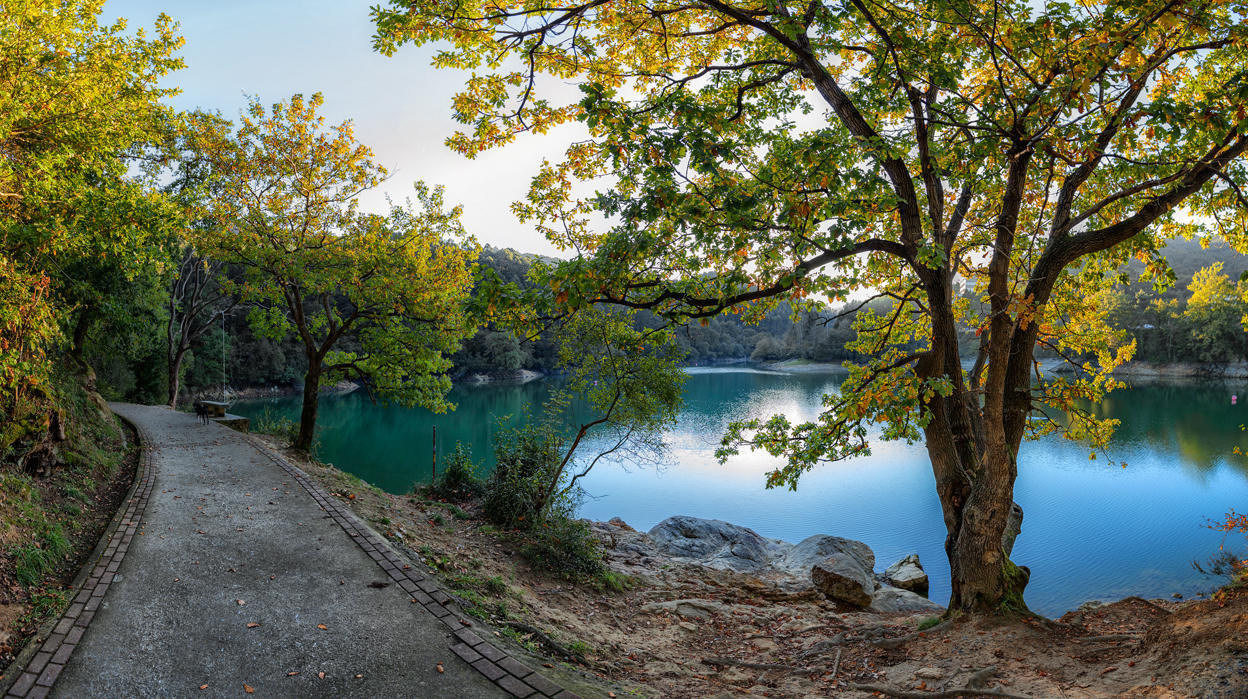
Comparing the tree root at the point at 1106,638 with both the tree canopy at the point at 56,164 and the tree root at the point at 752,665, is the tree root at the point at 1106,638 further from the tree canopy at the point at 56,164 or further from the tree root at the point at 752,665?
the tree canopy at the point at 56,164

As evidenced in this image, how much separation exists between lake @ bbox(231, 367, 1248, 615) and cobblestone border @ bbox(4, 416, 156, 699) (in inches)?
335

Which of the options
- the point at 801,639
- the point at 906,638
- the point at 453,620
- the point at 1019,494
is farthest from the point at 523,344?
the point at 453,620

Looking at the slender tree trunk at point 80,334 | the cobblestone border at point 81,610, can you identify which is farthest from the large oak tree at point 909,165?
the slender tree trunk at point 80,334

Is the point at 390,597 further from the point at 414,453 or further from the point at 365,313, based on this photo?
the point at 414,453

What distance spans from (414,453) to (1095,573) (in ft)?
66.3

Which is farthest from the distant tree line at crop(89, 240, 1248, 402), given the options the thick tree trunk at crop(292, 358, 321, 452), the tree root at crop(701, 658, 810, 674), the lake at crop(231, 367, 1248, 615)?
the tree root at crop(701, 658, 810, 674)

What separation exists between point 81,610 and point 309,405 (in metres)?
8.06

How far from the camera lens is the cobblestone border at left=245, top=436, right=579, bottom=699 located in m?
3.66

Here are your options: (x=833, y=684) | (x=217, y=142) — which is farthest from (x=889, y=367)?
(x=217, y=142)

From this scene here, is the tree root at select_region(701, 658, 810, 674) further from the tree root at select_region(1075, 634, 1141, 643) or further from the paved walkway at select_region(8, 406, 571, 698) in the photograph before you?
the paved walkway at select_region(8, 406, 571, 698)

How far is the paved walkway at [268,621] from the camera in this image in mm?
3641

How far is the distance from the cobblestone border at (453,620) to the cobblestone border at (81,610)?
73.8 inches

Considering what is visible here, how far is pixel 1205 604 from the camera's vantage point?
15.6 ft

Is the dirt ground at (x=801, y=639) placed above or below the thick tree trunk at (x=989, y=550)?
below
